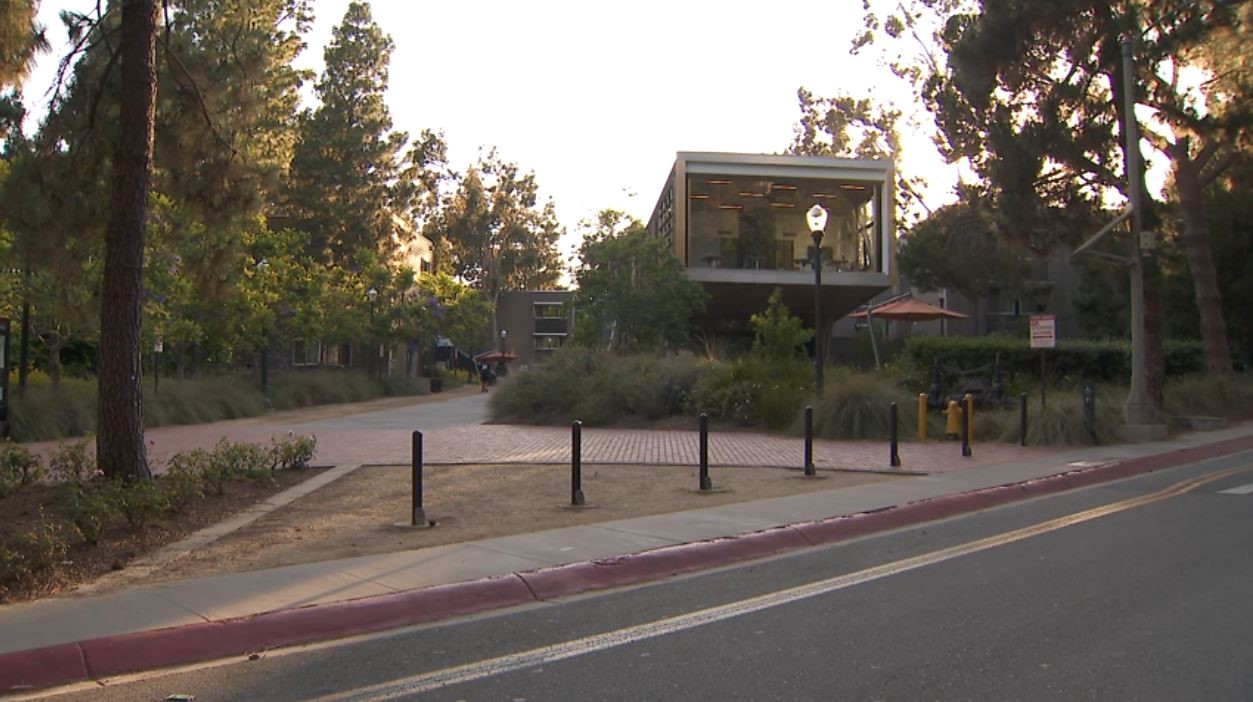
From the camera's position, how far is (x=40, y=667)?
207 inches

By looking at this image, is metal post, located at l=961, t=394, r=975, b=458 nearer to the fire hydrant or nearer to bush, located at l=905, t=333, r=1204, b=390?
the fire hydrant

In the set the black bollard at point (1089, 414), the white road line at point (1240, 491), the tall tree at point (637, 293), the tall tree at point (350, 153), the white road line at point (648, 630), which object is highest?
the tall tree at point (350, 153)

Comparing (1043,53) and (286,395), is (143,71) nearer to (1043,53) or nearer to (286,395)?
(1043,53)

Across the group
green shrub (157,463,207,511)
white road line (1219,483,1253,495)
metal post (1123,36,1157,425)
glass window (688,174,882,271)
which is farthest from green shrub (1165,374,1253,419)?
green shrub (157,463,207,511)

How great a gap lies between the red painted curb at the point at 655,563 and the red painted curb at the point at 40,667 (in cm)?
300

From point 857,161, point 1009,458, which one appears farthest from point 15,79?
point 857,161

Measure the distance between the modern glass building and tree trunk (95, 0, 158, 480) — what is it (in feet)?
83.5

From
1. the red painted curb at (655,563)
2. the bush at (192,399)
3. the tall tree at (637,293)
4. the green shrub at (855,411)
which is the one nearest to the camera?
the red painted curb at (655,563)

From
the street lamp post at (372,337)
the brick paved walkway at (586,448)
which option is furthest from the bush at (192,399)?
the street lamp post at (372,337)

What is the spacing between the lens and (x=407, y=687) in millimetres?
5086

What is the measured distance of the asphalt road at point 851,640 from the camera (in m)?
5.02

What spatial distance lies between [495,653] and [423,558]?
2.46m

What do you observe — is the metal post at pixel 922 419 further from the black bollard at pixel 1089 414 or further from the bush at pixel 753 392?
the black bollard at pixel 1089 414

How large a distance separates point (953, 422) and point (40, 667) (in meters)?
15.5
